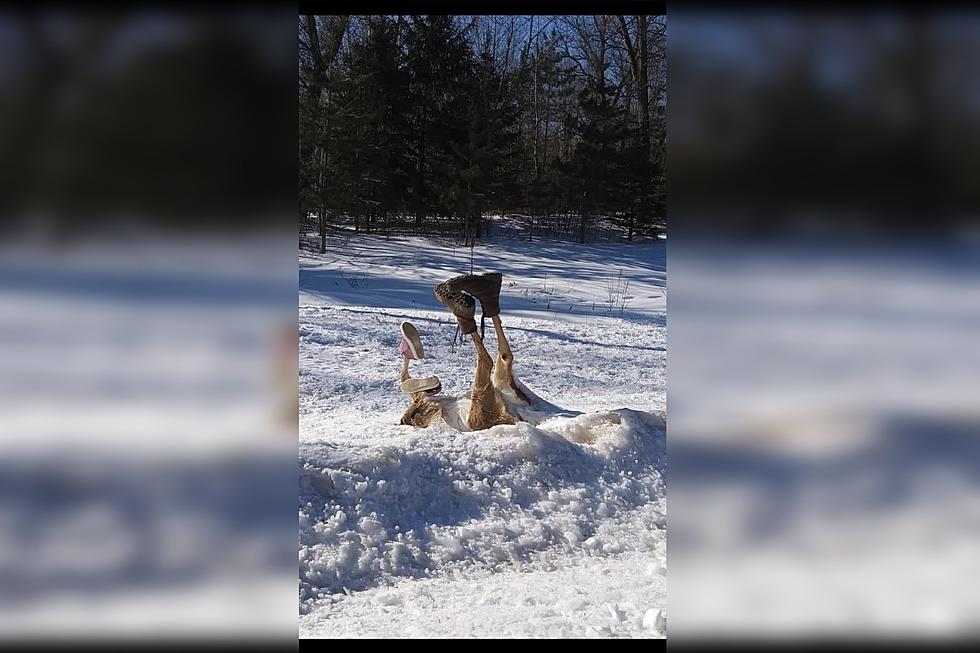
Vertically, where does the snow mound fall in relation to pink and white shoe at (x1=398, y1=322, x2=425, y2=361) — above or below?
below

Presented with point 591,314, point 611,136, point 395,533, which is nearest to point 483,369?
point 395,533

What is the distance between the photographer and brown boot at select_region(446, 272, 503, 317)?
3.06 meters

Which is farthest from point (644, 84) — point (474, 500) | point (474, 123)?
point (474, 500)

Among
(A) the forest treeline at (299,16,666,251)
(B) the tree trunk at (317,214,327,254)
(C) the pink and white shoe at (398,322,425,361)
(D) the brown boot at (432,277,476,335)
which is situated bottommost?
(C) the pink and white shoe at (398,322,425,361)

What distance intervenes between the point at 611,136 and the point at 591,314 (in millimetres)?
1195

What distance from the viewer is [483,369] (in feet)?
10.3
